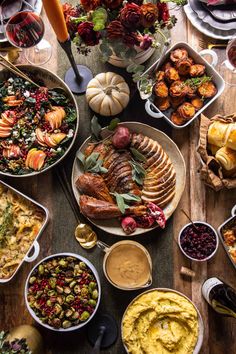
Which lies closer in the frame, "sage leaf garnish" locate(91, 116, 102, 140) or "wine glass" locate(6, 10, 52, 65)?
"wine glass" locate(6, 10, 52, 65)

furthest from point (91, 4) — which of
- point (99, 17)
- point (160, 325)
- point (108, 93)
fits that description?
point (160, 325)

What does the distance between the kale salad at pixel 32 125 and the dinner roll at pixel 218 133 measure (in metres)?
0.61

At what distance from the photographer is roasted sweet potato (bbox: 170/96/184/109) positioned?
89.0 inches

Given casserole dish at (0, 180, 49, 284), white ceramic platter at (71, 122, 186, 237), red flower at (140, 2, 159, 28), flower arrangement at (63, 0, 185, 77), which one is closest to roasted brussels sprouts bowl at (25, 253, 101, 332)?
casserole dish at (0, 180, 49, 284)

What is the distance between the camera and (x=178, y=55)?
2.29 metres

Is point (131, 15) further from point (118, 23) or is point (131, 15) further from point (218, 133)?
point (218, 133)

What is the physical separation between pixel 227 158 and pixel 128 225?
51 centimetres

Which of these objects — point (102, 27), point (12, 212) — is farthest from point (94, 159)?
point (102, 27)

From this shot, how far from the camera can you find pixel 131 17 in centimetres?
182

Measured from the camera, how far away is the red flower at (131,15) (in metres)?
1.81

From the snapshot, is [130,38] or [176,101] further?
[176,101]

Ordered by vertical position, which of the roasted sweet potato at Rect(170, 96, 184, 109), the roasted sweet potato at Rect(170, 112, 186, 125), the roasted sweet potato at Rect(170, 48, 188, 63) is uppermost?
the roasted sweet potato at Rect(170, 48, 188, 63)

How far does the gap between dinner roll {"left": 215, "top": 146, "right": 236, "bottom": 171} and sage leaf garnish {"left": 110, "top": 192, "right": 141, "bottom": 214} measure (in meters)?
0.39

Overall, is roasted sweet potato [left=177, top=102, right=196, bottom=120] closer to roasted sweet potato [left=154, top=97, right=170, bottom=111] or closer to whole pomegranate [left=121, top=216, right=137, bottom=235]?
roasted sweet potato [left=154, top=97, right=170, bottom=111]
